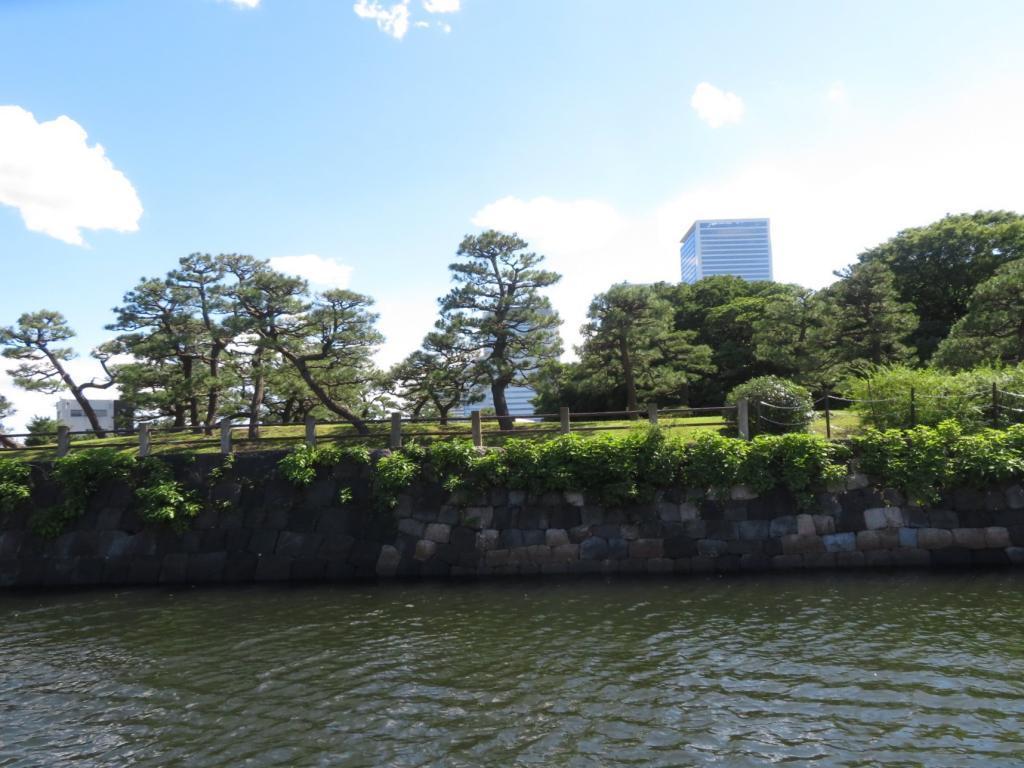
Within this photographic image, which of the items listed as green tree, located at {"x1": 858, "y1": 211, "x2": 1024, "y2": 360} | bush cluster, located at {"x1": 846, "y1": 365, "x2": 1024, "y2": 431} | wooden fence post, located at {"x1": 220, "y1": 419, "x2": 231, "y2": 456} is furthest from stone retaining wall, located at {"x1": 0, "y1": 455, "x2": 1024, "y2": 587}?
green tree, located at {"x1": 858, "y1": 211, "x2": 1024, "y2": 360}

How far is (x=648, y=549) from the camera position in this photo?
39.4ft

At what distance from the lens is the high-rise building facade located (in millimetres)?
172625

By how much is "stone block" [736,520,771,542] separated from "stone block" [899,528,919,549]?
2360 mm

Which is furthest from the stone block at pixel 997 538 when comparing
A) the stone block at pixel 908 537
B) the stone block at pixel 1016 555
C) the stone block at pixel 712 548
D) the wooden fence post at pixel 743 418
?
the stone block at pixel 712 548

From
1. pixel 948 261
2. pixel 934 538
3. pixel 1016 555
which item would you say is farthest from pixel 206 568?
pixel 948 261

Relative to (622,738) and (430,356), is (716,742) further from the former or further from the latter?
(430,356)

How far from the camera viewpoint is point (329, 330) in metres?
18.7

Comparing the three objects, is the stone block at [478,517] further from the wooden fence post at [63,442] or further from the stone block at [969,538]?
the wooden fence post at [63,442]

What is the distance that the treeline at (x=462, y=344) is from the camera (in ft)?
61.1

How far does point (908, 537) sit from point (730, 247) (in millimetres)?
176078

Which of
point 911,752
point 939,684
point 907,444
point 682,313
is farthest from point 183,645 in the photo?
point 682,313

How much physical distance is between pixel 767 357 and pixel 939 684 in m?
17.8

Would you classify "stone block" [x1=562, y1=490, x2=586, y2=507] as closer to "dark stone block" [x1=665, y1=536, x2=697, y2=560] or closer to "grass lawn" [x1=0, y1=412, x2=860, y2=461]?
"grass lawn" [x1=0, y1=412, x2=860, y2=461]

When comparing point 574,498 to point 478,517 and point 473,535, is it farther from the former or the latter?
point 473,535
